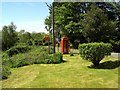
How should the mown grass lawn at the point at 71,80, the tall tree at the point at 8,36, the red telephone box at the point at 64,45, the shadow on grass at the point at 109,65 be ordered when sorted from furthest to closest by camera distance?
the tall tree at the point at 8,36 < the red telephone box at the point at 64,45 < the shadow on grass at the point at 109,65 < the mown grass lawn at the point at 71,80

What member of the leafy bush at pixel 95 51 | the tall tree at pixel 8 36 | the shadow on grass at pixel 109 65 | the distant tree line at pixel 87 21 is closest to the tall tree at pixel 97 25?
the distant tree line at pixel 87 21

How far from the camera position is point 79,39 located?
35.8 meters

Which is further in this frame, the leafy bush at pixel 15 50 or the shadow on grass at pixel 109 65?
the leafy bush at pixel 15 50

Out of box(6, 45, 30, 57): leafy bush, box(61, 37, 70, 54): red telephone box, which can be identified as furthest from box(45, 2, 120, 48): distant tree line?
box(6, 45, 30, 57): leafy bush

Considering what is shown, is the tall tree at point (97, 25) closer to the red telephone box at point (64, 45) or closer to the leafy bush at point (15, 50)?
the red telephone box at point (64, 45)

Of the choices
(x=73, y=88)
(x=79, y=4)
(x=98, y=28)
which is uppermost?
(x=79, y=4)

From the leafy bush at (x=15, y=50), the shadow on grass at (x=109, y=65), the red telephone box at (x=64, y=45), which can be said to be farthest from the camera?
the leafy bush at (x=15, y=50)

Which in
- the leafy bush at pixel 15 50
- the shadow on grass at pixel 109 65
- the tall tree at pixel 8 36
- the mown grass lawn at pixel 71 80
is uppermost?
the tall tree at pixel 8 36

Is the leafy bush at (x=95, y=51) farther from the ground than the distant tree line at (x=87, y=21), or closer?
closer

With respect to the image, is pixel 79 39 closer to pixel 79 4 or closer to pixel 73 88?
pixel 79 4

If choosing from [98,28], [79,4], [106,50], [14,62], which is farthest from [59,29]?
[106,50]

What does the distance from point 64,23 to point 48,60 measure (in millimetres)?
20749

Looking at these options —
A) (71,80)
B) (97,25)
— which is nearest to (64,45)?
(97,25)

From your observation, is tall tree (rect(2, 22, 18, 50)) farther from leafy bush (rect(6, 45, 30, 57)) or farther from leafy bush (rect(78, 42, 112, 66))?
leafy bush (rect(78, 42, 112, 66))
